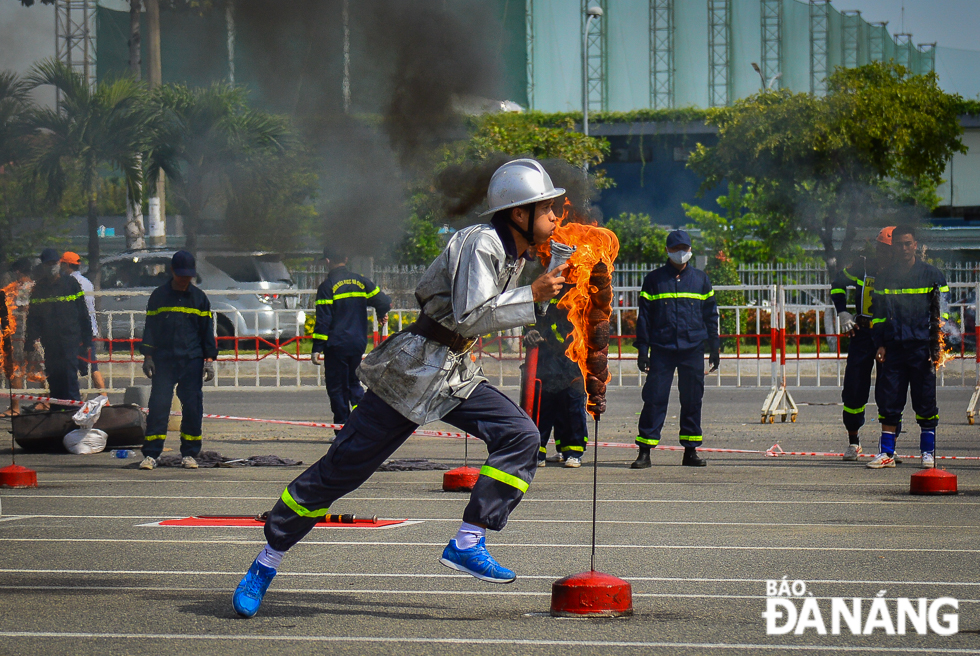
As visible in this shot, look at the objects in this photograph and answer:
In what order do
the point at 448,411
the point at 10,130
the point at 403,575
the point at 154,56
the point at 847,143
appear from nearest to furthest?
the point at 448,411
the point at 403,575
the point at 10,130
the point at 154,56
the point at 847,143

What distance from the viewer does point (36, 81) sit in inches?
448

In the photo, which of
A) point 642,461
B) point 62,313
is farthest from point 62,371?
point 642,461

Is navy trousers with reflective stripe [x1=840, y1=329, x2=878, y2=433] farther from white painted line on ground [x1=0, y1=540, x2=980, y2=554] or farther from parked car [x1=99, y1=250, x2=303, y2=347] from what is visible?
parked car [x1=99, y1=250, x2=303, y2=347]

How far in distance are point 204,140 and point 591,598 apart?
47.9 ft

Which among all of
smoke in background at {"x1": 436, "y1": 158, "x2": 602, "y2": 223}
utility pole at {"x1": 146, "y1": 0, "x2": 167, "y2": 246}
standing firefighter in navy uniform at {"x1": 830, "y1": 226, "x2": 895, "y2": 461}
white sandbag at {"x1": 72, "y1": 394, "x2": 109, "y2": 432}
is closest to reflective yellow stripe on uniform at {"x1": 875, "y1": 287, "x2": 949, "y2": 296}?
standing firefighter in navy uniform at {"x1": 830, "y1": 226, "x2": 895, "y2": 461}

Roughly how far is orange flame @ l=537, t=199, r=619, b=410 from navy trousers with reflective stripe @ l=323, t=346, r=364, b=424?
23.9ft

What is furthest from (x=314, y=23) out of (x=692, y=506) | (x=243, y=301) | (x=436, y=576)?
(x=436, y=576)

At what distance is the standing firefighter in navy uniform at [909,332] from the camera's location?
10023mm

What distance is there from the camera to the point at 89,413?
11945 millimetres

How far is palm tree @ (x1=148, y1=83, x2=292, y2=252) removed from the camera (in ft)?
55.1

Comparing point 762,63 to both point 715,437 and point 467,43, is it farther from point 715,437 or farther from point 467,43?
point 715,437

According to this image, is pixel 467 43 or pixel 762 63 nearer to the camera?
pixel 467 43

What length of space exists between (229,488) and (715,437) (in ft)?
19.4

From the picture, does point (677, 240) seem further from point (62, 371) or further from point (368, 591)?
point (62, 371)
